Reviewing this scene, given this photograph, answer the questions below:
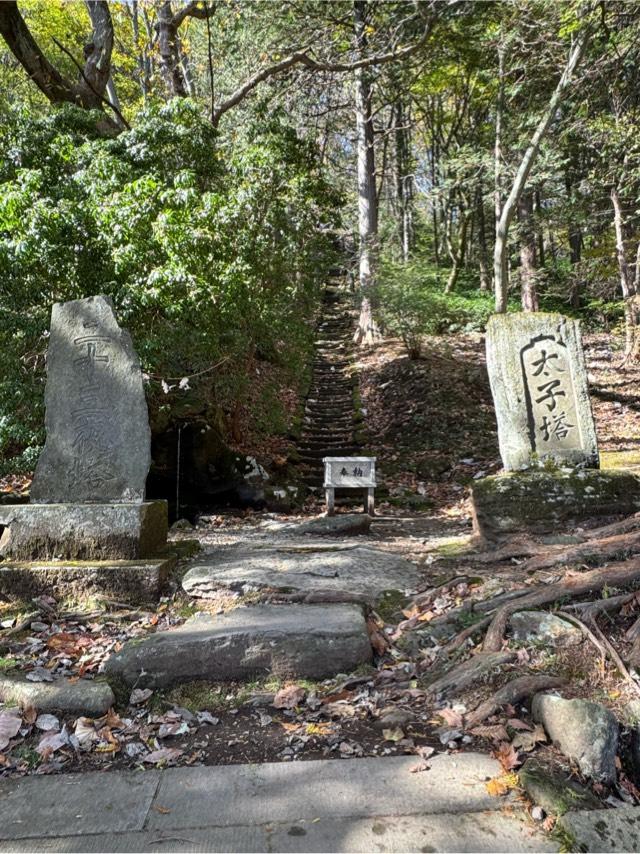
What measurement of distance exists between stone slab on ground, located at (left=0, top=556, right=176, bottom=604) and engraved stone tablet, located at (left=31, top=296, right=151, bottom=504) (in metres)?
0.65

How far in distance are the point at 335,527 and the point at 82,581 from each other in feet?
12.7

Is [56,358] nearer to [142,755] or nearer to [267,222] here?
[142,755]

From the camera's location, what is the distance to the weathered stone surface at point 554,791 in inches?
88.4

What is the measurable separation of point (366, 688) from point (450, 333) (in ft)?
57.8

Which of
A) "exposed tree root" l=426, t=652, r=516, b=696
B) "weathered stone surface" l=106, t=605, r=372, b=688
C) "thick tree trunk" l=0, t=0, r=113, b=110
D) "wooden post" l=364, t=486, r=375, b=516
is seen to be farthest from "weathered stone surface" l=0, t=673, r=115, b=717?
"thick tree trunk" l=0, t=0, r=113, b=110

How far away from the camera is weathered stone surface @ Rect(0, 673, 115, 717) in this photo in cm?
323

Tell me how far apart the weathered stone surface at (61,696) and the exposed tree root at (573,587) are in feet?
7.39

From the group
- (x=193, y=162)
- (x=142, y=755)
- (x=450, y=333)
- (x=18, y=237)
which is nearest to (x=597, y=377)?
(x=450, y=333)

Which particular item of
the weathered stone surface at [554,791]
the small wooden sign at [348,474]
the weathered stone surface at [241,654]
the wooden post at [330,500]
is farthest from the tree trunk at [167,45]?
the weathered stone surface at [554,791]

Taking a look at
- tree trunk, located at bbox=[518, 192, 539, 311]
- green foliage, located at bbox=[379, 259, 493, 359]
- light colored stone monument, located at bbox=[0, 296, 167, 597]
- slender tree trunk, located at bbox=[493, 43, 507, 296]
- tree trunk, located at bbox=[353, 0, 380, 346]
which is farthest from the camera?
tree trunk, located at bbox=[518, 192, 539, 311]

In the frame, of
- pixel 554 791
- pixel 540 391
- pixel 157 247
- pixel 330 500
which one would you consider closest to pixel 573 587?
pixel 554 791

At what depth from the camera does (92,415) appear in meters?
5.27

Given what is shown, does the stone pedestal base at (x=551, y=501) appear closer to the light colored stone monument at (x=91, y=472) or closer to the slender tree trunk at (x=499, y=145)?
the light colored stone monument at (x=91, y=472)

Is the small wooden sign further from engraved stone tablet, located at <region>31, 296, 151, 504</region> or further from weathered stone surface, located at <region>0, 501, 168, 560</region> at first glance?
weathered stone surface, located at <region>0, 501, 168, 560</region>
